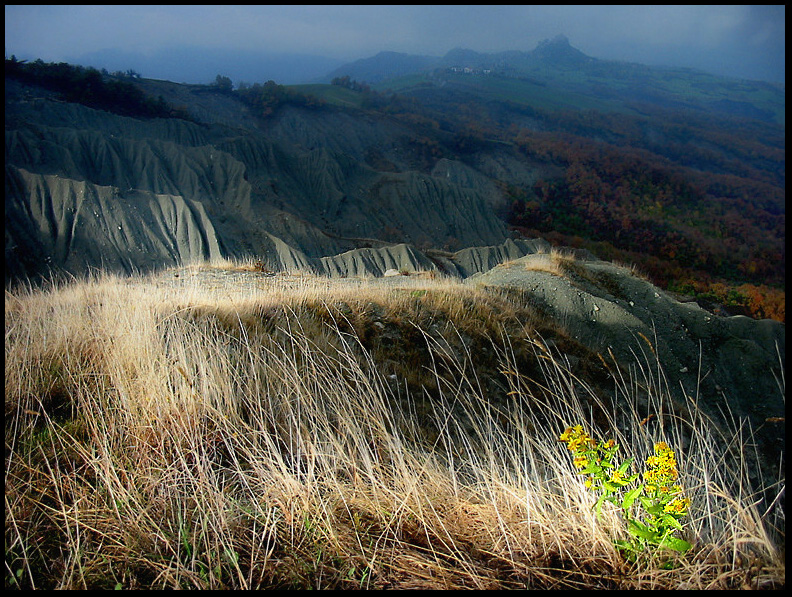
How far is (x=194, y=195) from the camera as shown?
125ft

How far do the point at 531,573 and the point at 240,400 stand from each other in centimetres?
198

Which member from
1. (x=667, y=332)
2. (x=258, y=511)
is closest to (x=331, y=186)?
(x=667, y=332)

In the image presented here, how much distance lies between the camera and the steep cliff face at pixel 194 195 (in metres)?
26.4

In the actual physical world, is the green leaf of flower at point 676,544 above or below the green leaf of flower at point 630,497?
below

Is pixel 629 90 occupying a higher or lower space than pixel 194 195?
higher

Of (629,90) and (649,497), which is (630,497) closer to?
(649,497)

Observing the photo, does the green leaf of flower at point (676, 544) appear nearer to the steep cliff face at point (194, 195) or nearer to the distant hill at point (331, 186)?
the steep cliff face at point (194, 195)

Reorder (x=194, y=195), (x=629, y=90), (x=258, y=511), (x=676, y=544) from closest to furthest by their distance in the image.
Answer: (x=676, y=544) < (x=258, y=511) < (x=194, y=195) < (x=629, y=90)

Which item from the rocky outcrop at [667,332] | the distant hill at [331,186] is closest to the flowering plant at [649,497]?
the rocky outcrop at [667,332]

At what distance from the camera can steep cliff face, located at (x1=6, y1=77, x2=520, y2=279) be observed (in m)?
26.4

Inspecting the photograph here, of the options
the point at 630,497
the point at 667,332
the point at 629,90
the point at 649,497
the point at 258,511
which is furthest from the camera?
the point at 629,90

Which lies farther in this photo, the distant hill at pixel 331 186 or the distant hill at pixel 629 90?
the distant hill at pixel 629 90

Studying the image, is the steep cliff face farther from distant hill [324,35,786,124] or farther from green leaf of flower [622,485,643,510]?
distant hill [324,35,786,124]

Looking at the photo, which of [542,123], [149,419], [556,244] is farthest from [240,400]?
[542,123]
